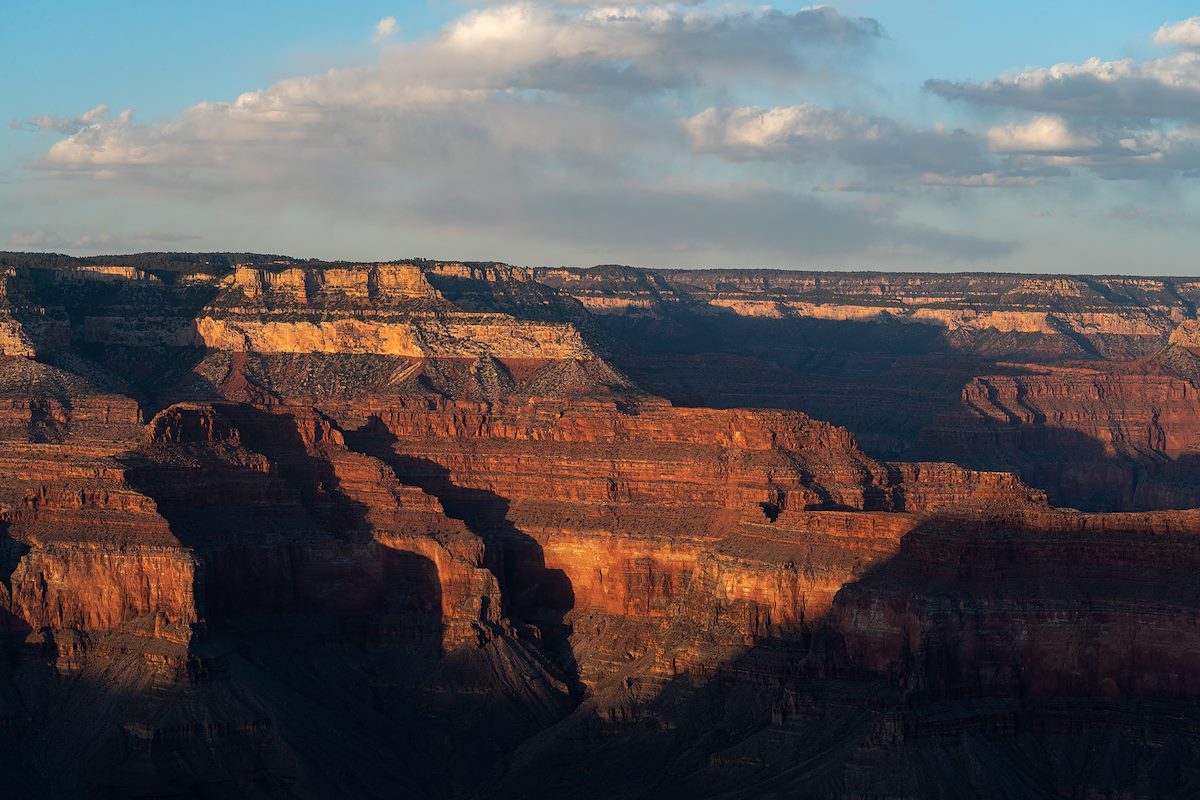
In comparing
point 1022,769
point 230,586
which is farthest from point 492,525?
point 1022,769

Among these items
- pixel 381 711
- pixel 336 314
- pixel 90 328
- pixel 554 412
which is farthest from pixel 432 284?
pixel 381 711

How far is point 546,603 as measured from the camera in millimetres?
102312

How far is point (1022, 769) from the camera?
78.1 metres

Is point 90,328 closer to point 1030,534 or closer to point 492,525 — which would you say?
point 492,525

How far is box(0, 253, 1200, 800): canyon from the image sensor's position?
79.9 metres

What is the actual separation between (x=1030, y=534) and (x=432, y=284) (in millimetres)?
66174

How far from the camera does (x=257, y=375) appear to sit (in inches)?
5261

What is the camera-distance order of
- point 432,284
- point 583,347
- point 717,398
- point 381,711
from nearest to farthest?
point 381,711
point 583,347
point 432,284
point 717,398

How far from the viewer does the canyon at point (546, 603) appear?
79938 millimetres

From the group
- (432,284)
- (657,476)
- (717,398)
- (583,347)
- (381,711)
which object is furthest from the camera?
(717,398)

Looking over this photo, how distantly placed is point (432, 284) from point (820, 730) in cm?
6577

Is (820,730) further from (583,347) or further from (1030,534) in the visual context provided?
→ (583,347)

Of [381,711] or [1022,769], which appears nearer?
[1022,769]

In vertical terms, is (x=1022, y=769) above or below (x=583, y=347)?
below
